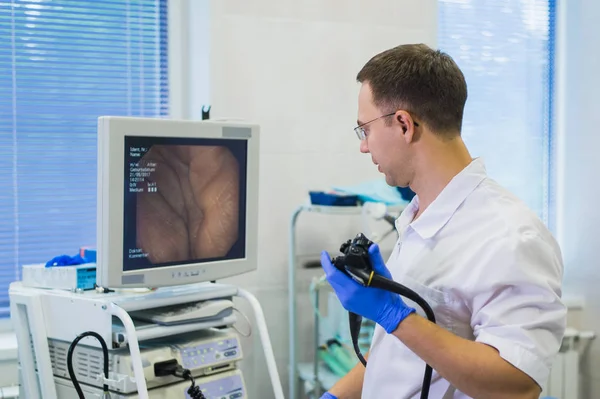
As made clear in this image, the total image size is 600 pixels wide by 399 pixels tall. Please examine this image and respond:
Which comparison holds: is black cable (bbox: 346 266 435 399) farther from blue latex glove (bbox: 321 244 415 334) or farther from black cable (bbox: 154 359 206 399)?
black cable (bbox: 154 359 206 399)

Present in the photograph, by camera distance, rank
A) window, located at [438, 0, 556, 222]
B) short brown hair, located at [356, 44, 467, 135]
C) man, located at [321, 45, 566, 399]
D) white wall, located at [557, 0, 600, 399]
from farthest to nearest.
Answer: window, located at [438, 0, 556, 222] < white wall, located at [557, 0, 600, 399] < short brown hair, located at [356, 44, 467, 135] < man, located at [321, 45, 566, 399]

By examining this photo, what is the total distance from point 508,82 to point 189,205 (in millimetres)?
2039

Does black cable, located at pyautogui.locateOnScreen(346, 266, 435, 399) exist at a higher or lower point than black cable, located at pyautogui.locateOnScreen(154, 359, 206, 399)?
higher

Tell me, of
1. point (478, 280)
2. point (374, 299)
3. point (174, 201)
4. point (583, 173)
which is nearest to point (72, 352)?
point (174, 201)

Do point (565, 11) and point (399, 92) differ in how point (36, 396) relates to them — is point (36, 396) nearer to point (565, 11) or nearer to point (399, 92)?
point (399, 92)

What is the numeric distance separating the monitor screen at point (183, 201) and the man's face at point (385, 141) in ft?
2.20

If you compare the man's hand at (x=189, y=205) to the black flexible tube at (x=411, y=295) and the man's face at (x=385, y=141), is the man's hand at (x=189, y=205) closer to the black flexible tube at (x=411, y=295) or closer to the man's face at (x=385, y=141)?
the man's face at (x=385, y=141)

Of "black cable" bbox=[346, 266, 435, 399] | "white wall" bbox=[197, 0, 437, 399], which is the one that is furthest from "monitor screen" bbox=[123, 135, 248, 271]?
"black cable" bbox=[346, 266, 435, 399]

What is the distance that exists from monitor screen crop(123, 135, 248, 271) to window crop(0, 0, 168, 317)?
0.84 metres

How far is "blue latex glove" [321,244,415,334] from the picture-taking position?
4.51 feet

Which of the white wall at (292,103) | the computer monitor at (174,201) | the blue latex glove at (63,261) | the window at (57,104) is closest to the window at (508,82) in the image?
the white wall at (292,103)

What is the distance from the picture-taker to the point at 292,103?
291cm

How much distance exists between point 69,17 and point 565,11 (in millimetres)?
2211

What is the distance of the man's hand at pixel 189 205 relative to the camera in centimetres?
202
